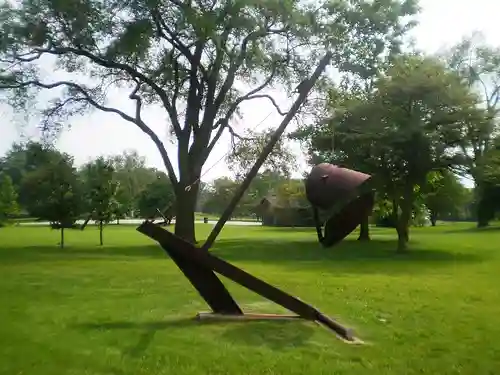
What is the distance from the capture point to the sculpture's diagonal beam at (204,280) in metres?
9.93

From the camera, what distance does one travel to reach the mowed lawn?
25.1ft

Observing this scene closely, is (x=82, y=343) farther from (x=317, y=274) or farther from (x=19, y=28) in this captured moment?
(x=19, y=28)

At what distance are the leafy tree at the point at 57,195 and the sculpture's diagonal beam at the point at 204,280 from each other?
79.3 feet

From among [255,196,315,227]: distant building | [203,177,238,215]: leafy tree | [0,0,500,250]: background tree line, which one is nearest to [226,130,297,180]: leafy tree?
[0,0,500,250]: background tree line

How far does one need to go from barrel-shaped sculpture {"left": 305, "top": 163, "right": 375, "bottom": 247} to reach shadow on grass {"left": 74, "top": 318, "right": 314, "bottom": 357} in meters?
1.88

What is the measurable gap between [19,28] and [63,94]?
5.49 m

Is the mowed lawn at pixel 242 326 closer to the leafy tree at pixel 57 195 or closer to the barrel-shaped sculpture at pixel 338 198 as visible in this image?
the barrel-shaped sculpture at pixel 338 198

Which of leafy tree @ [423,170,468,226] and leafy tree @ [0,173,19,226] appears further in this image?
leafy tree @ [0,173,19,226]

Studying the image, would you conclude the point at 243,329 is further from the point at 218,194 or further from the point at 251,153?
the point at 218,194

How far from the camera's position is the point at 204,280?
10.3 metres

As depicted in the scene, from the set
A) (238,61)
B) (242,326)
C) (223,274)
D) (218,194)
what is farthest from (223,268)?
(218,194)

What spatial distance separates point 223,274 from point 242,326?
0.94 meters

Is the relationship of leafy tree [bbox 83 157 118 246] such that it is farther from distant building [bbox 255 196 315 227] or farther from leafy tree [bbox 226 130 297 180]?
distant building [bbox 255 196 315 227]

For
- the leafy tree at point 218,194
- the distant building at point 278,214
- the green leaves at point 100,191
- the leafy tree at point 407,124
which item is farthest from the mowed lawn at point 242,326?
the leafy tree at point 218,194
